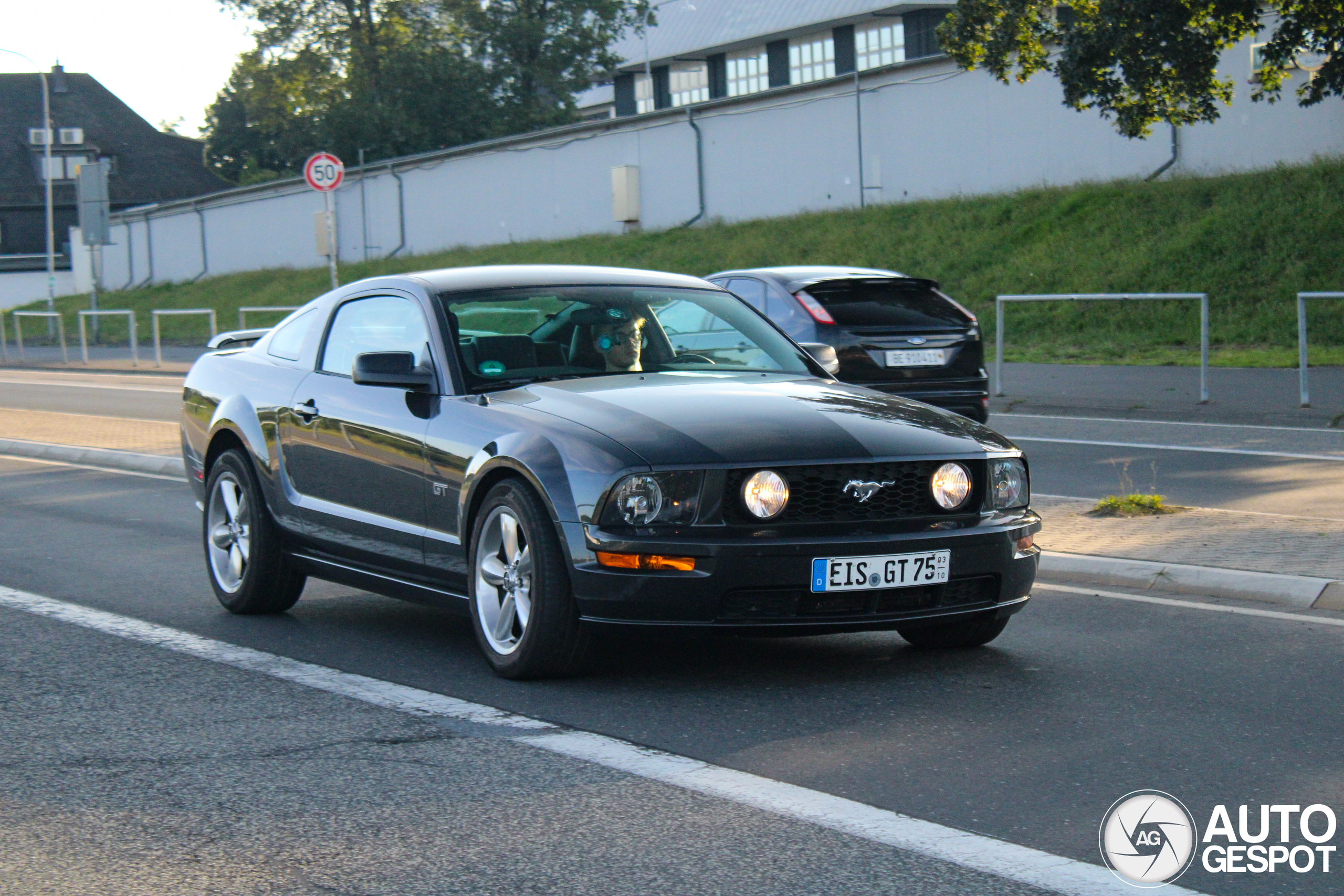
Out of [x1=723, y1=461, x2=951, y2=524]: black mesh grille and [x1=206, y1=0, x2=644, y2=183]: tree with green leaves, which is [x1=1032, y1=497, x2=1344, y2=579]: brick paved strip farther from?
[x1=206, y1=0, x2=644, y2=183]: tree with green leaves

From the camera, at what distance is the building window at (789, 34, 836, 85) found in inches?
2303

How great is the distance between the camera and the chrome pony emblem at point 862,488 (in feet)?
18.0

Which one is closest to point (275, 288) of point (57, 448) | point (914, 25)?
point (914, 25)

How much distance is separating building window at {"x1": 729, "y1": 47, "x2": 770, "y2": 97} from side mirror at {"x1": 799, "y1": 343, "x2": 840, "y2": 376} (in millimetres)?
48929

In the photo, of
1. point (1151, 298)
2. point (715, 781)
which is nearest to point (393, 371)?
point (715, 781)

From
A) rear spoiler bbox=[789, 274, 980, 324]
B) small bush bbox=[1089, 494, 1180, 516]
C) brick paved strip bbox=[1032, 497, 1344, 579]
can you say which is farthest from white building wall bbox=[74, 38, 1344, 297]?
brick paved strip bbox=[1032, 497, 1344, 579]

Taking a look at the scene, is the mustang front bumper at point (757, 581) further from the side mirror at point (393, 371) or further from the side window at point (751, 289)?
the side window at point (751, 289)

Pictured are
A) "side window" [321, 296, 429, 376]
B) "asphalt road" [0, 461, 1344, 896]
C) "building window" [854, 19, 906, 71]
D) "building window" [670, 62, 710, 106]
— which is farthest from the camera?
"building window" [670, 62, 710, 106]

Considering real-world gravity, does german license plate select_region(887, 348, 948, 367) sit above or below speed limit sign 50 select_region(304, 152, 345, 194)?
below

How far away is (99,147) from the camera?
299 feet

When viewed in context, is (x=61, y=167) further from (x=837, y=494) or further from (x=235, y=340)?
(x=837, y=494)

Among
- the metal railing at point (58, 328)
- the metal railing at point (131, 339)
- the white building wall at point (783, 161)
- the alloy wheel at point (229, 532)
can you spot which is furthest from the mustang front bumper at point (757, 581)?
the metal railing at point (58, 328)

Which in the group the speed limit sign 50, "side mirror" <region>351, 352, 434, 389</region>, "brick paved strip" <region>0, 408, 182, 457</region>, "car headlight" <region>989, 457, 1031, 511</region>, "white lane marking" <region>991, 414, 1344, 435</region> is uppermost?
the speed limit sign 50

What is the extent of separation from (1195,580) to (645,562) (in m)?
3.24
